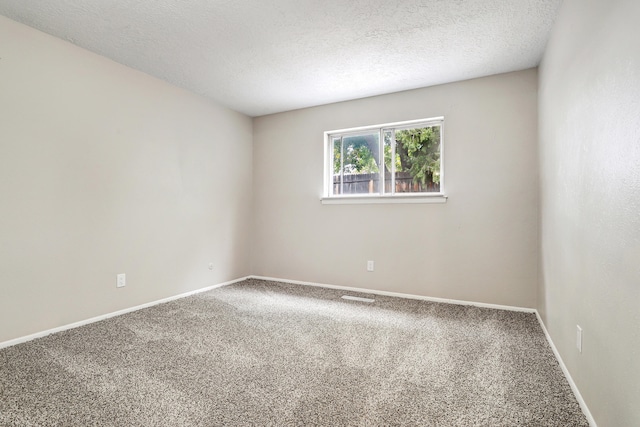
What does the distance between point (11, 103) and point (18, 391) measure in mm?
1971

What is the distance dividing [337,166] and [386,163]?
2.22ft

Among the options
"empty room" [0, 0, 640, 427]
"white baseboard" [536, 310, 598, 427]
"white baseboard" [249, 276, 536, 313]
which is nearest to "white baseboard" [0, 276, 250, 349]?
"empty room" [0, 0, 640, 427]

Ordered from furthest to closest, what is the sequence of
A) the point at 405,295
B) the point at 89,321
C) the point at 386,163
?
the point at 386,163 < the point at 405,295 < the point at 89,321

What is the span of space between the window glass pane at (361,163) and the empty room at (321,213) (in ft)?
0.11

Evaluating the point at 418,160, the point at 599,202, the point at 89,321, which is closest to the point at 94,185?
the point at 89,321

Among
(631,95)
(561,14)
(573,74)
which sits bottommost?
(631,95)

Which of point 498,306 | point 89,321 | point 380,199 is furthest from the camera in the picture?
point 380,199

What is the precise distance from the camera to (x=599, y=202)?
1.40 meters

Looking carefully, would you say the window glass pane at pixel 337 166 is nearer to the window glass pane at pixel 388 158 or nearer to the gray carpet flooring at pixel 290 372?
the window glass pane at pixel 388 158

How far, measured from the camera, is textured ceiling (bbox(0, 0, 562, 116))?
2176 mm

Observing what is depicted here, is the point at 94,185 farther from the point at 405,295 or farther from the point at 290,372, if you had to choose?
the point at 405,295

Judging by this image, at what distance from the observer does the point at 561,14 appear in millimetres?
2109

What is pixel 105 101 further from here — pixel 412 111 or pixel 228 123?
pixel 412 111

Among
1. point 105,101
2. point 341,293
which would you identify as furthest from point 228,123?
point 341,293
